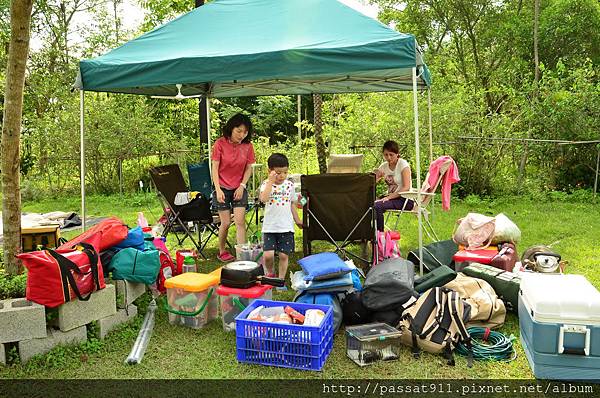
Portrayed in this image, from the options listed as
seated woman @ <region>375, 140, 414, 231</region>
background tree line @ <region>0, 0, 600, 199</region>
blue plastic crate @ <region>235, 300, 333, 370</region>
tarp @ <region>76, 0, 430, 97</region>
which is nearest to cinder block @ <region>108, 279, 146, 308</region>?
blue plastic crate @ <region>235, 300, 333, 370</region>

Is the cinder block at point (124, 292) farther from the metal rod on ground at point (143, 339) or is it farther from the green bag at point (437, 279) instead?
the green bag at point (437, 279)

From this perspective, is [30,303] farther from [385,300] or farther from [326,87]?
[326,87]

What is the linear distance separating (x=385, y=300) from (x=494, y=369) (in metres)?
0.74

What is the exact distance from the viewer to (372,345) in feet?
10.3

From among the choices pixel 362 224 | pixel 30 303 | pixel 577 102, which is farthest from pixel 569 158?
pixel 30 303

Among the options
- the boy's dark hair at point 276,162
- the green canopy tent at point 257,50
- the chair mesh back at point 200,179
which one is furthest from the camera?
the chair mesh back at point 200,179

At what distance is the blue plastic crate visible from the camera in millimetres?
3002

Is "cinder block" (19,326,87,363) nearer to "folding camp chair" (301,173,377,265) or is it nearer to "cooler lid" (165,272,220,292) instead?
"cooler lid" (165,272,220,292)

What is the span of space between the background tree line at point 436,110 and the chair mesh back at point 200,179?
3185 millimetres

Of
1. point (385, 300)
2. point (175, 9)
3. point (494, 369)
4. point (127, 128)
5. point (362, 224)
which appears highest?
point (175, 9)

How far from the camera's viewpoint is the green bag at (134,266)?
3.63m

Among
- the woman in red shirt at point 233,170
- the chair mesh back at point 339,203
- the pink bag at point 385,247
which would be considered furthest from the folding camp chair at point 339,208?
the woman in red shirt at point 233,170

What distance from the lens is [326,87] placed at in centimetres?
711

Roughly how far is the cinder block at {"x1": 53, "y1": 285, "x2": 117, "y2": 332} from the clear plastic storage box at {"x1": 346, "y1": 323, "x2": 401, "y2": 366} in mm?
1532
